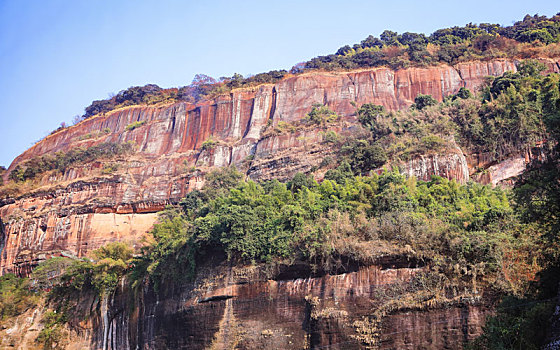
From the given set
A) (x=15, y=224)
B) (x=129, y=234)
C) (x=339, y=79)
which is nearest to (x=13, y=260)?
(x=15, y=224)

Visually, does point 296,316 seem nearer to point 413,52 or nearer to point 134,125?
point 413,52

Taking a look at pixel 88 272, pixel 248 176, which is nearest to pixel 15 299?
pixel 88 272

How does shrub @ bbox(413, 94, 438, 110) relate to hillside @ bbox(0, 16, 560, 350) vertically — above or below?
above

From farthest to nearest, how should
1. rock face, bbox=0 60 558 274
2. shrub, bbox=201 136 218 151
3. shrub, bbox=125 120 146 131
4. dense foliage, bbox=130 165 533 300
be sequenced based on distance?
1. shrub, bbox=125 120 146 131
2. shrub, bbox=201 136 218 151
3. rock face, bbox=0 60 558 274
4. dense foliage, bbox=130 165 533 300

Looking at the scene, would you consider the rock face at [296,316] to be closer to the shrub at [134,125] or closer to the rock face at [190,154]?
the rock face at [190,154]

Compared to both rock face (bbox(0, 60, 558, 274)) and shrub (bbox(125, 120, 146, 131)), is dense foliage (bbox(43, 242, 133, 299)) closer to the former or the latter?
rock face (bbox(0, 60, 558, 274))

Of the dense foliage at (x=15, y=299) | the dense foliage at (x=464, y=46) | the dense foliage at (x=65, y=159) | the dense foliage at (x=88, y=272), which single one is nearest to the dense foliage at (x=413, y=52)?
the dense foliage at (x=464, y=46)

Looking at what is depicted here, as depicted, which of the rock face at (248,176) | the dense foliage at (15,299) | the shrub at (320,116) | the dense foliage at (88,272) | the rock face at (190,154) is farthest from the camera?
the shrub at (320,116)

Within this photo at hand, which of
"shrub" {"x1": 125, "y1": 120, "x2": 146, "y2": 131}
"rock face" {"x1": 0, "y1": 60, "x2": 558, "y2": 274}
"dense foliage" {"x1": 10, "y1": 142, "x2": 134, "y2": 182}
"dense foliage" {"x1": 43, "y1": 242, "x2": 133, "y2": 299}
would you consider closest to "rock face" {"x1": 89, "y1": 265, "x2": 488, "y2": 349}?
"dense foliage" {"x1": 43, "y1": 242, "x2": 133, "y2": 299}

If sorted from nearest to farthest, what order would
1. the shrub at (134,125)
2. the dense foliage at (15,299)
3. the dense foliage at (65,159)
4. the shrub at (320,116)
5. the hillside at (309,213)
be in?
the hillside at (309,213) → the dense foliage at (15,299) → the shrub at (320,116) → the dense foliage at (65,159) → the shrub at (134,125)

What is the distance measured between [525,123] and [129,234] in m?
28.7

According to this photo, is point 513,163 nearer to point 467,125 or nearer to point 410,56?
point 467,125

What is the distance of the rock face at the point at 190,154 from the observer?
143ft

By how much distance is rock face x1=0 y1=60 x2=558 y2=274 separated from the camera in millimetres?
43531
